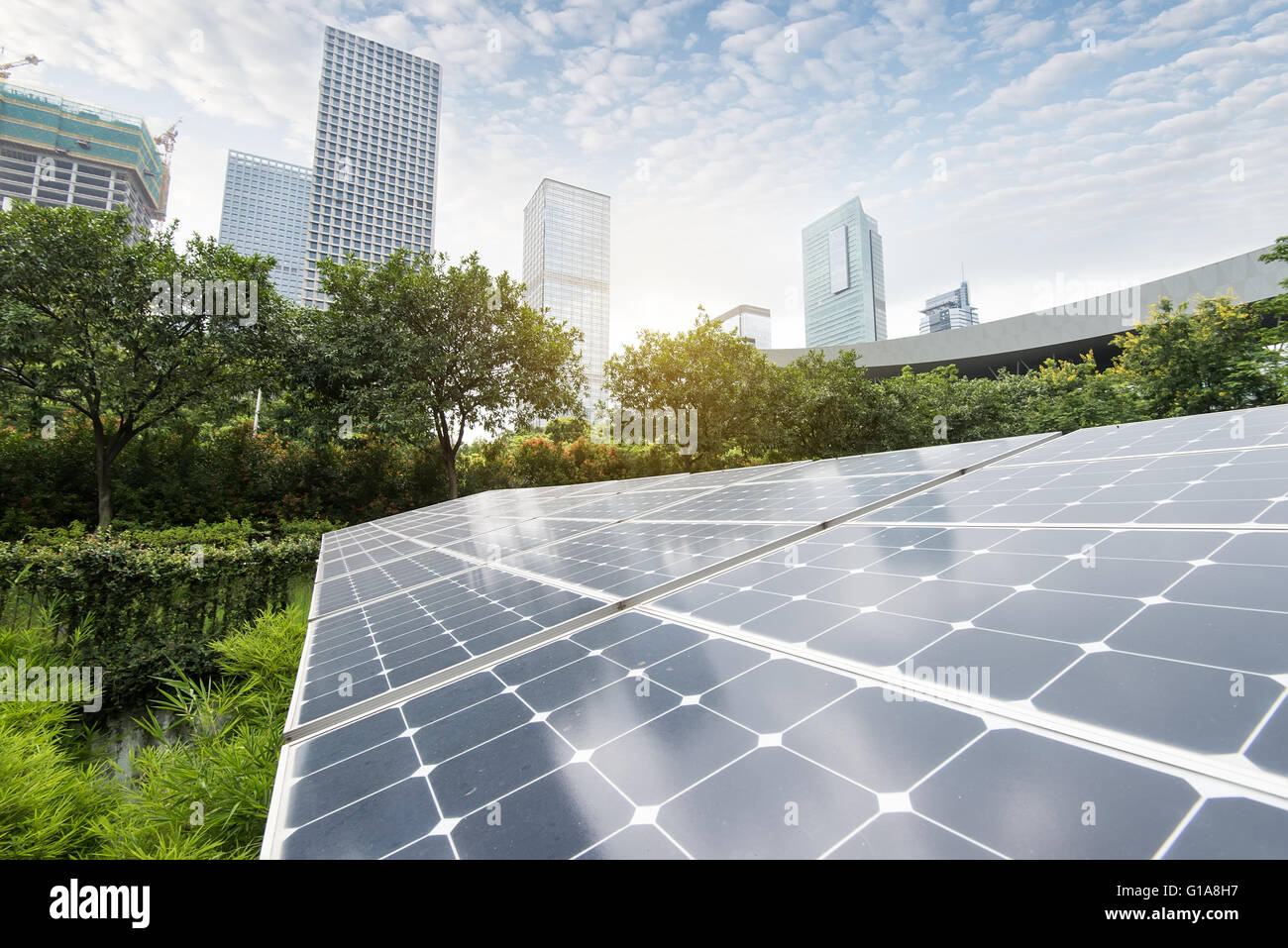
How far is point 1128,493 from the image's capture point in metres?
3.84

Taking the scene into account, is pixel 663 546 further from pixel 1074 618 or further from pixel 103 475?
pixel 103 475

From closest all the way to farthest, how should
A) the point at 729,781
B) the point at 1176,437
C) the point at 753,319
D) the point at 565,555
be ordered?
1. the point at 729,781
2. the point at 565,555
3. the point at 1176,437
4. the point at 753,319

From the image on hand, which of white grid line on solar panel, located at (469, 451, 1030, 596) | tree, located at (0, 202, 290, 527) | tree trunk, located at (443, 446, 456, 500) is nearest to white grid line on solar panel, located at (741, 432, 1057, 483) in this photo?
white grid line on solar panel, located at (469, 451, 1030, 596)

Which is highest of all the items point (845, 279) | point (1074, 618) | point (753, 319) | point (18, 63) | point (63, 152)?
point (18, 63)

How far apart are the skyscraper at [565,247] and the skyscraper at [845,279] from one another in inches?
2576

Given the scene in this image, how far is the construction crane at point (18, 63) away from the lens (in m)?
97.8

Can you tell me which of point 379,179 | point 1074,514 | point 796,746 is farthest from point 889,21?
point 379,179

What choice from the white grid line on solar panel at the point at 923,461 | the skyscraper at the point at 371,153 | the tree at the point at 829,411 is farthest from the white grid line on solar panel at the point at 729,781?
the skyscraper at the point at 371,153

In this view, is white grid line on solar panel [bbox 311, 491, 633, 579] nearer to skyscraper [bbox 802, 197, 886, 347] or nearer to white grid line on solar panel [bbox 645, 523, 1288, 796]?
white grid line on solar panel [bbox 645, 523, 1288, 796]

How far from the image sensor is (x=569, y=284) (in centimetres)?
8419

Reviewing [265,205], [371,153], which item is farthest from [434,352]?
[265,205]

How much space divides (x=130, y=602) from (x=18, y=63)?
16904 centimetres

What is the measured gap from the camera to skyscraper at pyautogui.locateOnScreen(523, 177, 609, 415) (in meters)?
78.4
